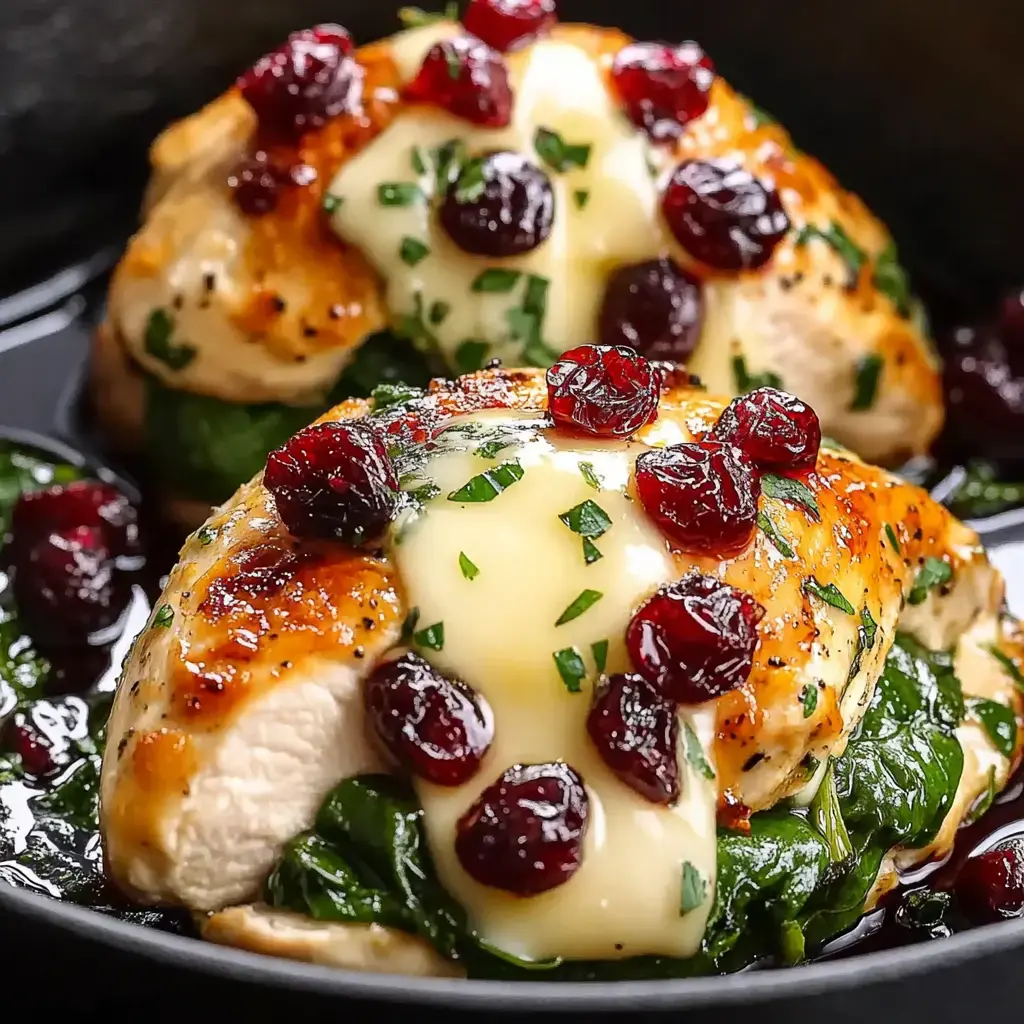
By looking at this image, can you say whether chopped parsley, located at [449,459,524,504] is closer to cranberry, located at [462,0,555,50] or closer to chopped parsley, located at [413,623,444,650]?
chopped parsley, located at [413,623,444,650]

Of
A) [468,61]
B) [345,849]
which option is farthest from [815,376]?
[345,849]

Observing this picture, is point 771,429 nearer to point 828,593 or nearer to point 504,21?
point 828,593

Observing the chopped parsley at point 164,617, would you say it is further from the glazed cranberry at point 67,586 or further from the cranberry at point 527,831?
the glazed cranberry at point 67,586

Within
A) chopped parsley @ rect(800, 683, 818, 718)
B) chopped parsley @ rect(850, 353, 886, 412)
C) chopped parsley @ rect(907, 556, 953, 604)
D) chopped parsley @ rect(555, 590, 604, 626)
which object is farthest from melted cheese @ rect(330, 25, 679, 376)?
chopped parsley @ rect(800, 683, 818, 718)

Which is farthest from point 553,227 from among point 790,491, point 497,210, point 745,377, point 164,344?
point 790,491

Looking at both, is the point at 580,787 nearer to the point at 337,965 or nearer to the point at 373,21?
the point at 337,965

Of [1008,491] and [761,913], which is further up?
[761,913]

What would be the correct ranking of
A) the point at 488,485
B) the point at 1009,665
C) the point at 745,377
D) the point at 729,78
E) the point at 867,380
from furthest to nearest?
the point at 729,78 → the point at 867,380 → the point at 745,377 → the point at 1009,665 → the point at 488,485
